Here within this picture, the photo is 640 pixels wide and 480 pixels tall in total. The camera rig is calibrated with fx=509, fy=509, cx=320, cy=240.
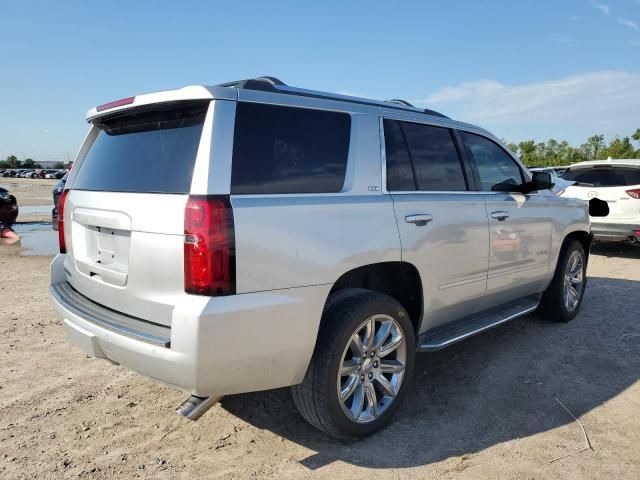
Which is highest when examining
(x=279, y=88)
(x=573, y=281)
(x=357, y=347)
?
(x=279, y=88)

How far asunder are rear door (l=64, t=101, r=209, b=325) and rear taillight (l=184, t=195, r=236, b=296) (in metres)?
0.05

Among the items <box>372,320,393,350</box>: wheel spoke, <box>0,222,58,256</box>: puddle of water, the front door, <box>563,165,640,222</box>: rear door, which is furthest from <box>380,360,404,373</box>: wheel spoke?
<box>0,222,58,256</box>: puddle of water

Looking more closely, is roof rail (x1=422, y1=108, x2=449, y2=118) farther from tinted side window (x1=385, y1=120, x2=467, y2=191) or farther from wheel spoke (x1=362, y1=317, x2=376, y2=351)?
wheel spoke (x1=362, y1=317, x2=376, y2=351)

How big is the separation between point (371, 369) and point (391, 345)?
200 millimetres

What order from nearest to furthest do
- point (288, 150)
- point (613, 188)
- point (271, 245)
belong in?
point (271, 245), point (288, 150), point (613, 188)

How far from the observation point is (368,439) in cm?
301

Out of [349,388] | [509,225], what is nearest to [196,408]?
[349,388]

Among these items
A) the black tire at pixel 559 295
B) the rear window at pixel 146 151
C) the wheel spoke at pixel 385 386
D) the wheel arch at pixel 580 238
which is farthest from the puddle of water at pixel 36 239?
Answer: the wheel arch at pixel 580 238

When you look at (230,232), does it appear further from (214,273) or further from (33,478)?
(33,478)

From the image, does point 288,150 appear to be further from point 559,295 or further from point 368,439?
point 559,295

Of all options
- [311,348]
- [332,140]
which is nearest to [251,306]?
[311,348]

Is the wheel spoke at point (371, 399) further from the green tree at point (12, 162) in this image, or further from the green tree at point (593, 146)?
the green tree at point (12, 162)

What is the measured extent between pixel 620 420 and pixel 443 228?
64.4 inches

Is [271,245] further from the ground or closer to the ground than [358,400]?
further from the ground
